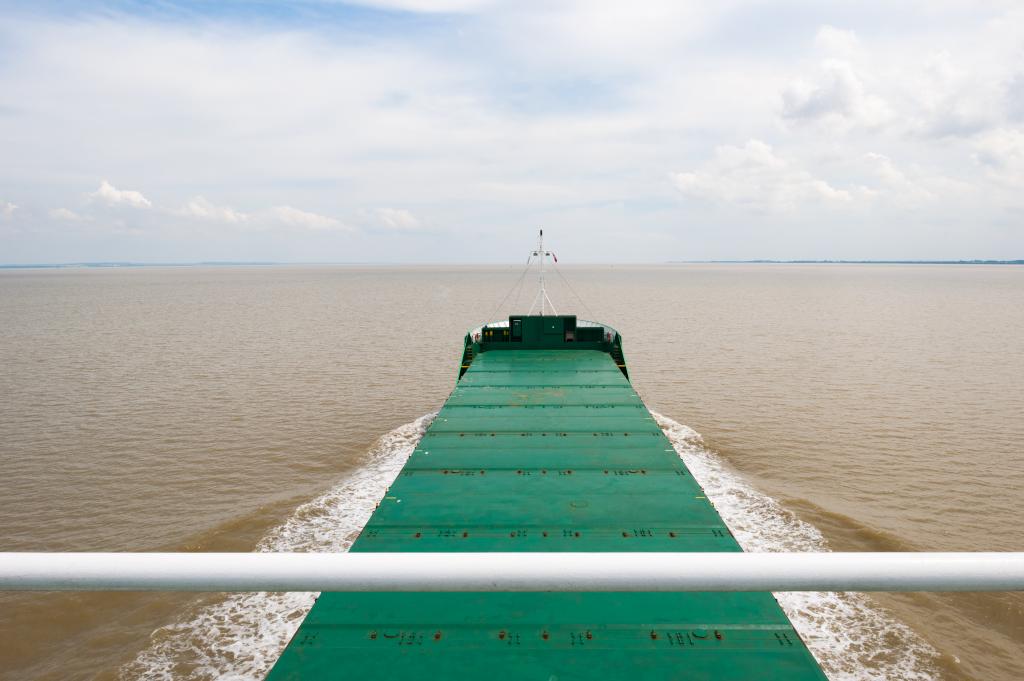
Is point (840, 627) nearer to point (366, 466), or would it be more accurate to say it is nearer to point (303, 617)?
point (303, 617)

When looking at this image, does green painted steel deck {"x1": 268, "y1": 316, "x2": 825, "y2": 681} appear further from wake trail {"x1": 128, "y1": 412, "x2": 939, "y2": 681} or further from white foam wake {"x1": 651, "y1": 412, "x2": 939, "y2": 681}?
wake trail {"x1": 128, "y1": 412, "x2": 939, "y2": 681}

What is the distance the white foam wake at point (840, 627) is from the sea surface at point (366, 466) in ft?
0.20

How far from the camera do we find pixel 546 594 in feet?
30.7

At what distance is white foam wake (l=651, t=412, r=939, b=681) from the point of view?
12.1 meters

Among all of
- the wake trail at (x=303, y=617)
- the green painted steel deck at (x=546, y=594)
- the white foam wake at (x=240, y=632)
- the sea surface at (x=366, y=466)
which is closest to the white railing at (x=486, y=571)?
the green painted steel deck at (x=546, y=594)

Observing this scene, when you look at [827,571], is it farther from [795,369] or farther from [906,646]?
[795,369]

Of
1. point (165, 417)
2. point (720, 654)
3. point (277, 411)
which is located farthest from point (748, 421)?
point (165, 417)

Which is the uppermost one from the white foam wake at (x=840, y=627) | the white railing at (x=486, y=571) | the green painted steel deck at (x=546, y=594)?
the white railing at (x=486, y=571)

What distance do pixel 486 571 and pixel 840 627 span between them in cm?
1550

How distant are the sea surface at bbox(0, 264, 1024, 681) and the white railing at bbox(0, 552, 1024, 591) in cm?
1309

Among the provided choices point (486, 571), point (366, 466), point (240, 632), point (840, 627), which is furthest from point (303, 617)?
point (486, 571)

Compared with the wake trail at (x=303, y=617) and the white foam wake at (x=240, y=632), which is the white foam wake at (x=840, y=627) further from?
the white foam wake at (x=240, y=632)

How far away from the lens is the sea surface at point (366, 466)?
1309cm

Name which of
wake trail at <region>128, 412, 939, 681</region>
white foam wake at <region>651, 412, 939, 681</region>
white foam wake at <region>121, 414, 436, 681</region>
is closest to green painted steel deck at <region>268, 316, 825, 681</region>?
white foam wake at <region>651, 412, 939, 681</region>
